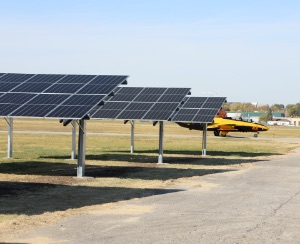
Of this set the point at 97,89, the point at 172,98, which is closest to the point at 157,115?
the point at 172,98

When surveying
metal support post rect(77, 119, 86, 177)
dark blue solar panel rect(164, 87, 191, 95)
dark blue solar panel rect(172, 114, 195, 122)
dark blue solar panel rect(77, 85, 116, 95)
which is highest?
dark blue solar panel rect(164, 87, 191, 95)

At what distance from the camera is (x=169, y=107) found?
33.7m

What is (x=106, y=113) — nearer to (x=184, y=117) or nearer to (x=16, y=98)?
(x=184, y=117)

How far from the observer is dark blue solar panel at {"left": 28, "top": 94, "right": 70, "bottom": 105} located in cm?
2511

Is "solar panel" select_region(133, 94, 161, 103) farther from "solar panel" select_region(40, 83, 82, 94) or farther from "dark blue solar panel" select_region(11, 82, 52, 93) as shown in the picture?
"dark blue solar panel" select_region(11, 82, 52, 93)

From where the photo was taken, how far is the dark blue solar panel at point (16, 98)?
25.6m

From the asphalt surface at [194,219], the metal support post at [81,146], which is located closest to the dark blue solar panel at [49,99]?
the metal support post at [81,146]

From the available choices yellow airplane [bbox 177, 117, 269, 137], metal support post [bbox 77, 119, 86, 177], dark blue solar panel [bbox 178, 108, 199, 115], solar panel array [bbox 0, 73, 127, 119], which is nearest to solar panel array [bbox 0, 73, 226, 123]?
solar panel array [bbox 0, 73, 127, 119]

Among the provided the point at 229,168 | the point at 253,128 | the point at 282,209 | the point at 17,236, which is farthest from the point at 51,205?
the point at 253,128

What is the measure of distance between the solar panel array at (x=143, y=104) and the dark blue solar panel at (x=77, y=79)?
483cm

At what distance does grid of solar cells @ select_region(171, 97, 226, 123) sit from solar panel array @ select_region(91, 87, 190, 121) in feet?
11.3

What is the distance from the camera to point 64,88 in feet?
89.9

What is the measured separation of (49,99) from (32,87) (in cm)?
294

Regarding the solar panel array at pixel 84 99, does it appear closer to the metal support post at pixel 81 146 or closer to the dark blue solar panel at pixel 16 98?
the dark blue solar panel at pixel 16 98
